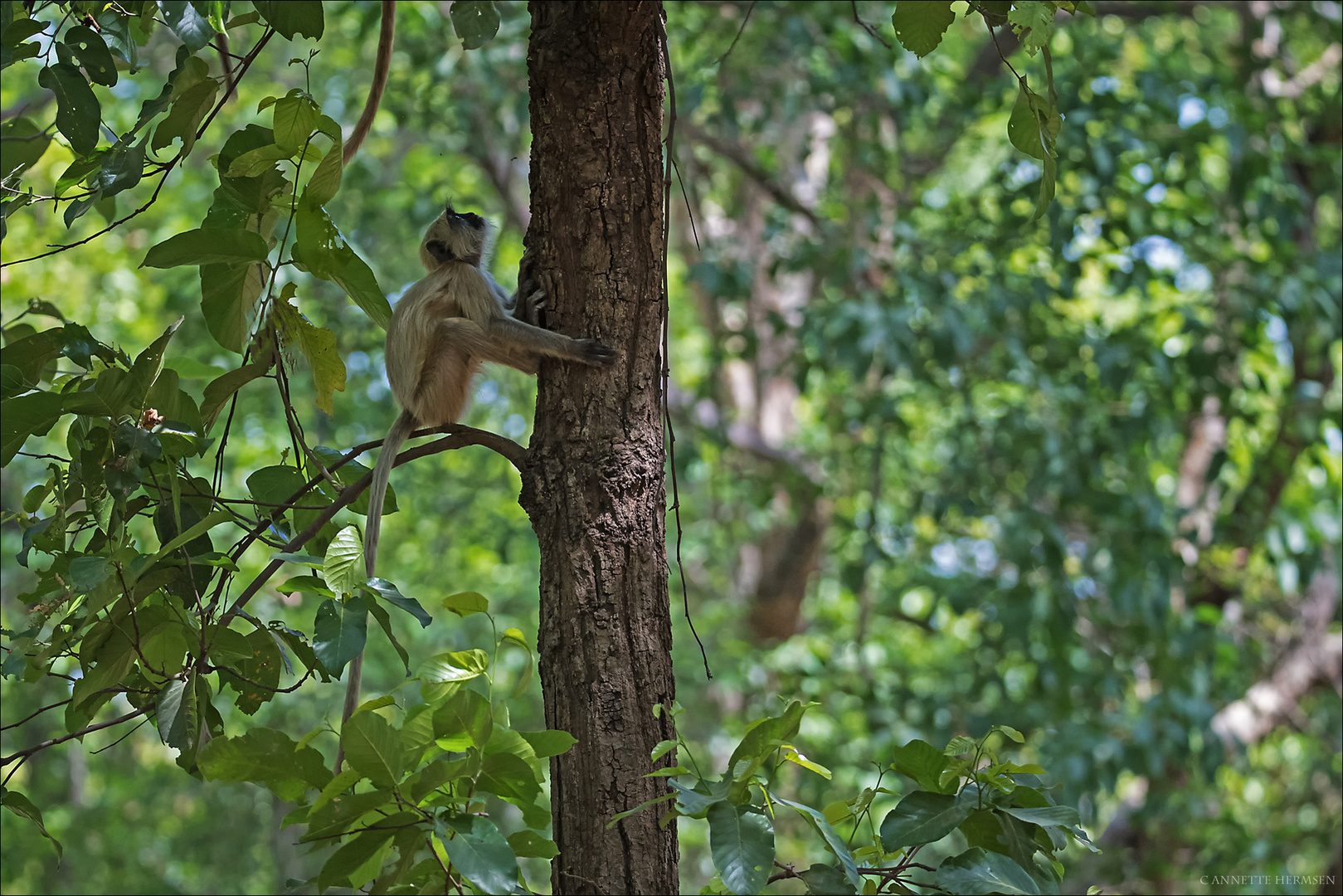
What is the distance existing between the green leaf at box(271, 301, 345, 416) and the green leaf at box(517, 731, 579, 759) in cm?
69

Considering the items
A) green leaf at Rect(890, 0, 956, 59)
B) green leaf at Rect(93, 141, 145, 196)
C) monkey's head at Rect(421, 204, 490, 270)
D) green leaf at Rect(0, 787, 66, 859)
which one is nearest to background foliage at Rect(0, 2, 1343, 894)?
monkey's head at Rect(421, 204, 490, 270)

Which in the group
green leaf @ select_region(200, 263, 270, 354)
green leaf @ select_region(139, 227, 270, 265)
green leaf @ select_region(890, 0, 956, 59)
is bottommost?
green leaf @ select_region(139, 227, 270, 265)

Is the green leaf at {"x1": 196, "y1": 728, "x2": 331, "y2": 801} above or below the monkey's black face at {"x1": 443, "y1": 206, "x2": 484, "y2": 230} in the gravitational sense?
below

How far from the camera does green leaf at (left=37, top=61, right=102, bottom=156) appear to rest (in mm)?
1504

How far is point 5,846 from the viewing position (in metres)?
5.77

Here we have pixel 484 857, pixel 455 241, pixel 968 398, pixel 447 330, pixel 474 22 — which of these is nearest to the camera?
pixel 484 857

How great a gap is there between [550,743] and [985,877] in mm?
545

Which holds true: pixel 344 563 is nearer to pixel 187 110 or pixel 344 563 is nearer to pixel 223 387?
pixel 223 387

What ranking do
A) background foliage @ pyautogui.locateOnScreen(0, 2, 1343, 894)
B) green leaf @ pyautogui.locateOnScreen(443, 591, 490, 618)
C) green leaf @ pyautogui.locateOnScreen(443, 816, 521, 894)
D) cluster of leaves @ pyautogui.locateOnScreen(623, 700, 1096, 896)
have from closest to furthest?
1. green leaf @ pyautogui.locateOnScreen(443, 816, 521, 894)
2. cluster of leaves @ pyautogui.locateOnScreen(623, 700, 1096, 896)
3. green leaf @ pyautogui.locateOnScreen(443, 591, 490, 618)
4. background foliage @ pyautogui.locateOnScreen(0, 2, 1343, 894)

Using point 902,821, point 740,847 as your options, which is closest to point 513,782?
point 740,847

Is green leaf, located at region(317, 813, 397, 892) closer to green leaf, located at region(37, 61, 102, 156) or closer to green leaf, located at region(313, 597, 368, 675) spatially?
green leaf, located at region(313, 597, 368, 675)

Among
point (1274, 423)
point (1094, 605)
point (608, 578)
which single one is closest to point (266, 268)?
point (608, 578)

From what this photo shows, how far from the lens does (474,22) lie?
2143 mm

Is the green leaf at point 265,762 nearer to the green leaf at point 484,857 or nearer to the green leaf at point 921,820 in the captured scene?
the green leaf at point 484,857
